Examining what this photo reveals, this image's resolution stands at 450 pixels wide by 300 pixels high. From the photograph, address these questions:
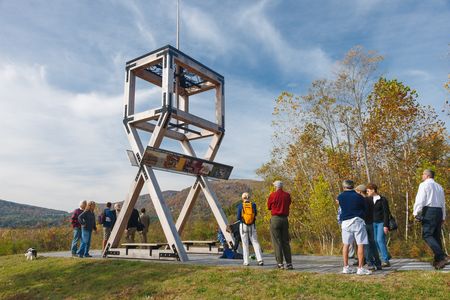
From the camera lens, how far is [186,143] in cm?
1285

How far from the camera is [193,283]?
22.0 feet

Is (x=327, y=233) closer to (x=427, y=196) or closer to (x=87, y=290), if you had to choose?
(x=427, y=196)

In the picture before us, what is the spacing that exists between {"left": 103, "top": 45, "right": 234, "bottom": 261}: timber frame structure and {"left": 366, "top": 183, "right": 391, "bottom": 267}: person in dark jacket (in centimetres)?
467

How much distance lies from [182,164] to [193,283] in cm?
484

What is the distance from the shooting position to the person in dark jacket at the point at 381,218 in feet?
25.3

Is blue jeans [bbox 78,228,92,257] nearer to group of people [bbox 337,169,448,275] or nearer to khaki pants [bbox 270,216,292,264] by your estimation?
khaki pants [bbox 270,216,292,264]

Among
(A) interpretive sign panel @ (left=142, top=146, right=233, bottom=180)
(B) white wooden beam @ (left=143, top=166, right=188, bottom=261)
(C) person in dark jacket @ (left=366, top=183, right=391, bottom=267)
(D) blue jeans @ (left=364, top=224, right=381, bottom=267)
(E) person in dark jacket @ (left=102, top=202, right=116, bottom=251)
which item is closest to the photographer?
(D) blue jeans @ (left=364, top=224, right=381, bottom=267)

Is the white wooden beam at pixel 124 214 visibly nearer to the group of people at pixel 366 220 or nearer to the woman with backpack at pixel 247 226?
the woman with backpack at pixel 247 226

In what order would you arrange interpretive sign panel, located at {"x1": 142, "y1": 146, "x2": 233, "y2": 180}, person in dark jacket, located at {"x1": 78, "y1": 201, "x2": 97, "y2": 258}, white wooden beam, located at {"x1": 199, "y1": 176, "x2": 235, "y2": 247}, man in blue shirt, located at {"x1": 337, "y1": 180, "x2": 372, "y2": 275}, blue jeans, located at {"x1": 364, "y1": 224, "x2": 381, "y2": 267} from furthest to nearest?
white wooden beam, located at {"x1": 199, "y1": 176, "x2": 235, "y2": 247} → person in dark jacket, located at {"x1": 78, "y1": 201, "x2": 97, "y2": 258} → interpretive sign panel, located at {"x1": 142, "y1": 146, "x2": 233, "y2": 180} → blue jeans, located at {"x1": 364, "y1": 224, "x2": 381, "y2": 267} → man in blue shirt, located at {"x1": 337, "y1": 180, "x2": 372, "y2": 275}

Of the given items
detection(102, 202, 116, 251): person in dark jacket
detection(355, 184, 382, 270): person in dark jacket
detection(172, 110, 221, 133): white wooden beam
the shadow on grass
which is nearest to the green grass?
the shadow on grass

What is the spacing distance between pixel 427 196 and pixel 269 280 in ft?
11.3

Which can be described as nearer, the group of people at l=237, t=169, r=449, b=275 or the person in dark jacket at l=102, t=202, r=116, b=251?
the group of people at l=237, t=169, r=449, b=275

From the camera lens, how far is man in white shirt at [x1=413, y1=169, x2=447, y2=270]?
659 centimetres

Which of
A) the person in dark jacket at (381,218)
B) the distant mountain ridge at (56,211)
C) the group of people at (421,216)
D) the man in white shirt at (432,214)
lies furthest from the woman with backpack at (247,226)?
the distant mountain ridge at (56,211)
